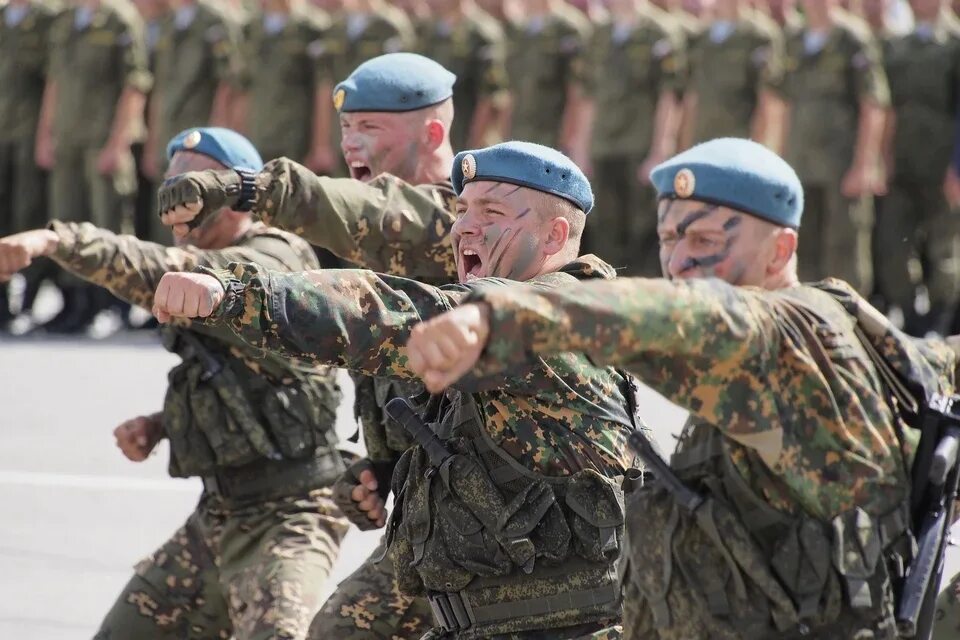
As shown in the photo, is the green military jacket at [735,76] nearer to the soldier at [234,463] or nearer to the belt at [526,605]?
the soldier at [234,463]

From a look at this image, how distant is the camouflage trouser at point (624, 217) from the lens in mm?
14500

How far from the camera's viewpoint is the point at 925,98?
13.4 m

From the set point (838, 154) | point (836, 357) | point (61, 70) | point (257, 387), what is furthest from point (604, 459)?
point (61, 70)

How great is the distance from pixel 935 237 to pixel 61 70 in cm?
635

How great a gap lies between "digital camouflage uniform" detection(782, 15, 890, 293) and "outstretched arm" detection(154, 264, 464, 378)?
9.47 metres

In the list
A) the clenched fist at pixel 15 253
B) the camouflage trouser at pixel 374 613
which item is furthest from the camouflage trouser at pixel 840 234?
the clenched fist at pixel 15 253

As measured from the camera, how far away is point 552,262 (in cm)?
477

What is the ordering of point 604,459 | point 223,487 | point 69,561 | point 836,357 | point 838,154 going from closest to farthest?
point 836,357, point 604,459, point 223,487, point 69,561, point 838,154

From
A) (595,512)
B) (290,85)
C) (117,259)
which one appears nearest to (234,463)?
(117,259)

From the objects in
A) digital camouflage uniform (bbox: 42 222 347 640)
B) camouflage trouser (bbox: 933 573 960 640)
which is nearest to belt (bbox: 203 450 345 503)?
digital camouflage uniform (bbox: 42 222 347 640)

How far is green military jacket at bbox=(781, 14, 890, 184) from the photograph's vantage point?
13.2 meters

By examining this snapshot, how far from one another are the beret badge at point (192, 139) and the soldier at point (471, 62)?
26.4 ft

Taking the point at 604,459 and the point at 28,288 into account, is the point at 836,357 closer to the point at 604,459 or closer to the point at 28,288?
the point at 604,459

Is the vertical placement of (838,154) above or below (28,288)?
above
